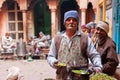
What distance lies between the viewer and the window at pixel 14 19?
56.4 ft

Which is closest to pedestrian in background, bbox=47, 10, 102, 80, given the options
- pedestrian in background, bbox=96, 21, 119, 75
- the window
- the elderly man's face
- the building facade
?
the elderly man's face

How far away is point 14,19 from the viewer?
17.3 metres

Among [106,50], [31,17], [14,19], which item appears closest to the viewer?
[106,50]

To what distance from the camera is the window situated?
1719cm

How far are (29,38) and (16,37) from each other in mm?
843

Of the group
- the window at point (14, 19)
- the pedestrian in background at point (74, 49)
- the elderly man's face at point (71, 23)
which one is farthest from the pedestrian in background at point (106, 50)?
the window at point (14, 19)

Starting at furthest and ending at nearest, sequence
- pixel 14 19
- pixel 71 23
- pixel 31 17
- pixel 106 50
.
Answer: pixel 14 19
pixel 31 17
pixel 106 50
pixel 71 23

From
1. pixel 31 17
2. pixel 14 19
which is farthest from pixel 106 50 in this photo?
pixel 14 19

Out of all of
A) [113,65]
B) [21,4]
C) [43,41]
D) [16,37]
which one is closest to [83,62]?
[113,65]

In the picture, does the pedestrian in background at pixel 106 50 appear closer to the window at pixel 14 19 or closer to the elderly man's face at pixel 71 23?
the elderly man's face at pixel 71 23

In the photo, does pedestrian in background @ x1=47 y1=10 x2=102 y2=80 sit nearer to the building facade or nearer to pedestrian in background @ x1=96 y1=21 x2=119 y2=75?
pedestrian in background @ x1=96 y1=21 x2=119 y2=75

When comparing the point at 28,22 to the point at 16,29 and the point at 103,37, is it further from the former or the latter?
the point at 103,37

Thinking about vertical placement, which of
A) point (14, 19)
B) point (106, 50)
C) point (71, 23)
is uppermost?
point (14, 19)

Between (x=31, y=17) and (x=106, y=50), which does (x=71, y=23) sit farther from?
(x=31, y=17)
